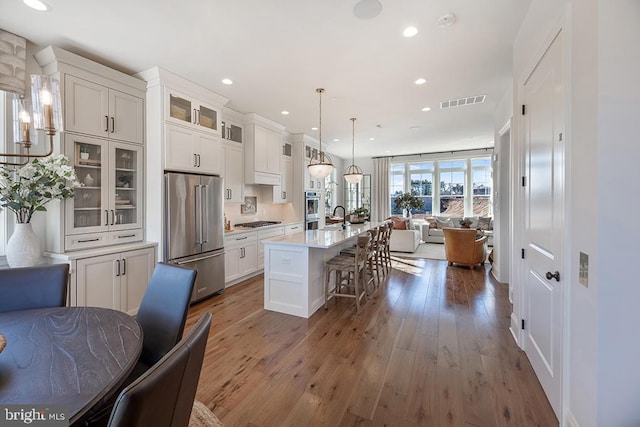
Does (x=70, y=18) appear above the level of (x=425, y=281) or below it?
above

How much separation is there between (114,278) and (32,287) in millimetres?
1301

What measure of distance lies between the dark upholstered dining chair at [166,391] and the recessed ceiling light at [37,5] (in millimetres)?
2958

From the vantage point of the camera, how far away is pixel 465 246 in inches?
210

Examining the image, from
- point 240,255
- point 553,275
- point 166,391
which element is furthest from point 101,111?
point 553,275

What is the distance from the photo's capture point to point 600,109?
3.97ft

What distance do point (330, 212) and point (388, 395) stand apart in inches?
305

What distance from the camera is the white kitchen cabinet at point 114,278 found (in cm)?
271

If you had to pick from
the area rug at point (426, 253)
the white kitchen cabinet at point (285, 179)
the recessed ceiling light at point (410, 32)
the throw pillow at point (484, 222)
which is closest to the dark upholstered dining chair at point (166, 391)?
the recessed ceiling light at point (410, 32)

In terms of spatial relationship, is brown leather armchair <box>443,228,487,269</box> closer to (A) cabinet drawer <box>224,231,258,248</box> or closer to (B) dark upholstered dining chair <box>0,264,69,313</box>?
(A) cabinet drawer <box>224,231,258,248</box>

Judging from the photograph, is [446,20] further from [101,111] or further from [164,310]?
[101,111]

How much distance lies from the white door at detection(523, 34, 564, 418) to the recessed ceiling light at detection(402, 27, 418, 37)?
104 cm

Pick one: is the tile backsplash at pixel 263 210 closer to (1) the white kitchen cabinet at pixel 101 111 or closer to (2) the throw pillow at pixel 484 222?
(1) the white kitchen cabinet at pixel 101 111

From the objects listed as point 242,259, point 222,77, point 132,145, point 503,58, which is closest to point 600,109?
point 503,58

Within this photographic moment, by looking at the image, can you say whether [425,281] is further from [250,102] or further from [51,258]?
[51,258]
